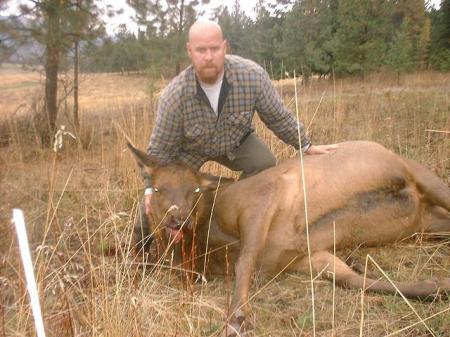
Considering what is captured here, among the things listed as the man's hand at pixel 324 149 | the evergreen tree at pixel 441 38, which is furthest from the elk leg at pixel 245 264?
the evergreen tree at pixel 441 38

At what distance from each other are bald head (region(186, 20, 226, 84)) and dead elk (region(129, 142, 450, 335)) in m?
0.78

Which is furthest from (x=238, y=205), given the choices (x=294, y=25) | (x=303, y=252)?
(x=294, y=25)

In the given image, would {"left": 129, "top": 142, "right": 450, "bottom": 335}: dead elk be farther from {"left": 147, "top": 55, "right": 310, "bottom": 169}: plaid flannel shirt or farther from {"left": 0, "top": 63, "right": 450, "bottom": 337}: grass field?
{"left": 147, "top": 55, "right": 310, "bottom": 169}: plaid flannel shirt

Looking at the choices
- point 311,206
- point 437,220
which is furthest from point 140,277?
point 437,220

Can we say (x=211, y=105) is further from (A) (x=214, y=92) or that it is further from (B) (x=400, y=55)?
(B) (x=400, y=55)

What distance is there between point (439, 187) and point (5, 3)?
27.2 ft

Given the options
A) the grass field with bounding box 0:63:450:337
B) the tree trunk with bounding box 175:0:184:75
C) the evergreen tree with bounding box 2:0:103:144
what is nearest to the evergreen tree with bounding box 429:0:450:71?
the tree trunk with bounding box 175:0:184:75

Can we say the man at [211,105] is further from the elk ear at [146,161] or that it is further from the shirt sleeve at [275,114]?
the elk ear at [146,161]

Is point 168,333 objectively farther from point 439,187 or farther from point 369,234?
point 439,187

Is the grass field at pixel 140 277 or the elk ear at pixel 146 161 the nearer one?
the grass field at pixel 140 277

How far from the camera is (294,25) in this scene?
772 inches

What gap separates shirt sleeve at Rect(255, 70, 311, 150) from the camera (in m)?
4.27

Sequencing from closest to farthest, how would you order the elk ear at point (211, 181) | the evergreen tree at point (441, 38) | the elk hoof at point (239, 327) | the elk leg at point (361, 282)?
the elk hoof at point (239, 327)
the elk leg at point (361, 282)
the elk ear at point (211, 181)
the evergreen tree at point (441, 38)

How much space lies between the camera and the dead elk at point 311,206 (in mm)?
3584
